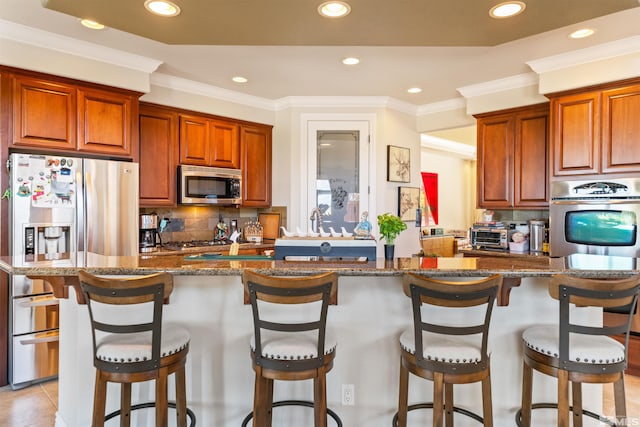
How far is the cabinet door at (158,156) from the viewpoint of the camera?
388cm

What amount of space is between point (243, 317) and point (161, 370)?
56 centimetres

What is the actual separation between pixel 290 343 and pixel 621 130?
10.6 ft

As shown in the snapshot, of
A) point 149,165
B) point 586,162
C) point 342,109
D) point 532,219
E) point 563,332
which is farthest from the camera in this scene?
point 342,109

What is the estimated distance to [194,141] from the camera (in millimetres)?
4258

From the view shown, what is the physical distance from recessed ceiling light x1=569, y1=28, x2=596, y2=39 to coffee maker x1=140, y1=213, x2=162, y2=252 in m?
4.12

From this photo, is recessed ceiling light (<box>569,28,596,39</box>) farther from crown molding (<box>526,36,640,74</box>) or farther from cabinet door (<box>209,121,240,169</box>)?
cabinet door (<box>209,121,240,169</box>)

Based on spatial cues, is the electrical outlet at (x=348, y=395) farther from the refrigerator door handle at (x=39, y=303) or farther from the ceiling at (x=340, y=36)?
the refrigerator door handle at (x=39, y=303)

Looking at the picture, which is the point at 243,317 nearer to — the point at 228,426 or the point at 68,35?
the point at 228,426

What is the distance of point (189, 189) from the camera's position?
415 cm

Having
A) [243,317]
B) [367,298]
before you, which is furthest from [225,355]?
[367,298]

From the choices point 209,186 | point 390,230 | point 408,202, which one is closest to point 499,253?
point 408,202

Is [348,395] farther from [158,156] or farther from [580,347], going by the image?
[158,156]

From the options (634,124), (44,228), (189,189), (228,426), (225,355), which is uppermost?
(634,124)

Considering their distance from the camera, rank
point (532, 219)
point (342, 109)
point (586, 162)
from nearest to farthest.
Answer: point (586, 162) < point (532, 219) < point (342, 109)
